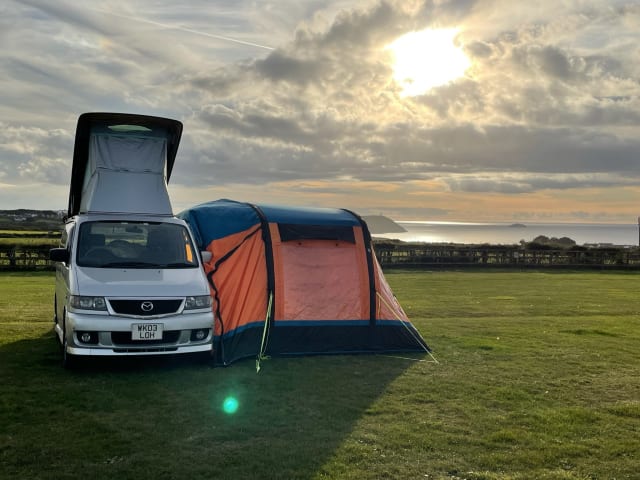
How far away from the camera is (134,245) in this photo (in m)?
9.46

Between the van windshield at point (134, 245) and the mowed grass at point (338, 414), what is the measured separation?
1.48m

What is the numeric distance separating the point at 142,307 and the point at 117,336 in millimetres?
494

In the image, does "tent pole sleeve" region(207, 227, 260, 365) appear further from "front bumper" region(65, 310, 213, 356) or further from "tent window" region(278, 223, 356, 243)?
"front bumper" region(65, 310, 213, 356)

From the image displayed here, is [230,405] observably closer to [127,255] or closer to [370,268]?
[127,255]

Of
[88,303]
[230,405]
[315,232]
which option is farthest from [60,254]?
[315,232]

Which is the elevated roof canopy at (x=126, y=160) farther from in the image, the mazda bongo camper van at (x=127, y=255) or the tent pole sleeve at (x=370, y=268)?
the tent pole sleeve at (x=370, y=268)

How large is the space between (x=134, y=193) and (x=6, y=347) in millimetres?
3327

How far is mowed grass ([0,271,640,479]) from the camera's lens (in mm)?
5445

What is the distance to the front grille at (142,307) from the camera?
827cm

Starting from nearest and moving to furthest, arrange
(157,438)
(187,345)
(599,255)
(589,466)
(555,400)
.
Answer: (589,466), (157,438), (555,400), (187,345), (599,255)

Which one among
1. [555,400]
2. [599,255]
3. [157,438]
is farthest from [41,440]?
[599,255]

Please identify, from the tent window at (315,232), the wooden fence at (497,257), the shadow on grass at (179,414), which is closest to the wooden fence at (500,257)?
the wooden fence at (497,257)

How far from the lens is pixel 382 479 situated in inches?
203

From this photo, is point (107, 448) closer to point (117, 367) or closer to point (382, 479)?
point (382, 479)
